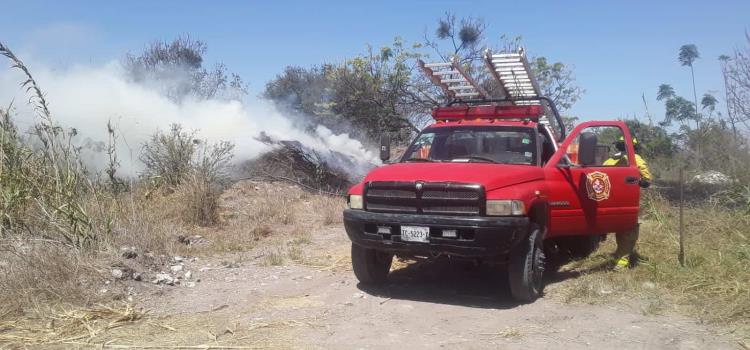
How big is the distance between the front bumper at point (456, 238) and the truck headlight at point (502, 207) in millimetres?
60

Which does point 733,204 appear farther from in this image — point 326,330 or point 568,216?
point 326,330

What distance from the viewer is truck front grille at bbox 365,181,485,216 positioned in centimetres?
579

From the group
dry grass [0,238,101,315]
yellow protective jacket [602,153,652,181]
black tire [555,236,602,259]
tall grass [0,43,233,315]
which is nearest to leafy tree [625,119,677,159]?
yellow protective jacket [602,153,652,181]

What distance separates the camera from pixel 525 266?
5.97 meters

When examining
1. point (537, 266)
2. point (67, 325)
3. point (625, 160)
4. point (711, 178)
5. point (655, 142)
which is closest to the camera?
point (67, 325)

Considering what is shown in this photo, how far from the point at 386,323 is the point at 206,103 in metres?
11.8

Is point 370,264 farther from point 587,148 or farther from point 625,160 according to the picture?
point 625,160

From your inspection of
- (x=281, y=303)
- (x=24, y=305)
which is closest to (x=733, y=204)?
(x=281, y=303)

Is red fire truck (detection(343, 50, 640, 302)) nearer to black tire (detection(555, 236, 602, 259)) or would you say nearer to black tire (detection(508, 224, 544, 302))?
black tire (detection(508, 224, 544, 302))

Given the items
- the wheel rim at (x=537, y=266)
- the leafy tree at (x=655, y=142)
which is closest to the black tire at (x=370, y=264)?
the wheel rim at (x=537, y=266)

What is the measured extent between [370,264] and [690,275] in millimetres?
3330

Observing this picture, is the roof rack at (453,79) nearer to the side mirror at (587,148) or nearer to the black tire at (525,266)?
→ the side mirror at (587,148)

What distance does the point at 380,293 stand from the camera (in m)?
6.70

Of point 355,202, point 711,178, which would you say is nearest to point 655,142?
point 711,178
